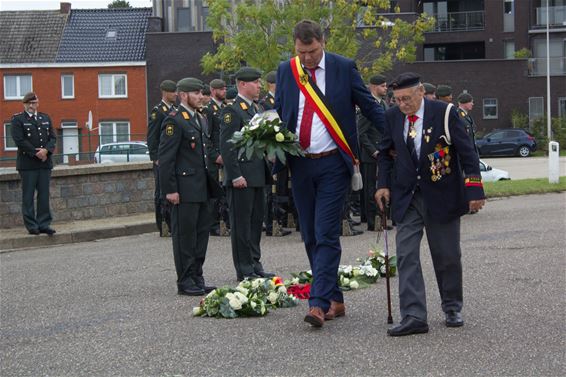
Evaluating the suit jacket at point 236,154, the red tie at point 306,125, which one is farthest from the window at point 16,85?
the red tie at point 306,125

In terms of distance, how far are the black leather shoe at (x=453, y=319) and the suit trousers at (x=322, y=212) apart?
0.94m

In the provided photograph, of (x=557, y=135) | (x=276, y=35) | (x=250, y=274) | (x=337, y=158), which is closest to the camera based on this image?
(x=337, y=158)

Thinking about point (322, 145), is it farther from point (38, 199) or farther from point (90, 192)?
point (90, 192)

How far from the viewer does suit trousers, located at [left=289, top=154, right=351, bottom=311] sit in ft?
26.7

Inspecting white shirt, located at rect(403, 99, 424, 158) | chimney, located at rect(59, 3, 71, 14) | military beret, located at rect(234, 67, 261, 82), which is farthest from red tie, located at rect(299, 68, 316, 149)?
chimney, located at rect(59, 3, 71, 14)

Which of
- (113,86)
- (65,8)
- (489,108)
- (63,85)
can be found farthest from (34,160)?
(489,108)

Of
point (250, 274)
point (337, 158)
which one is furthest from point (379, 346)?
point (250, 274)

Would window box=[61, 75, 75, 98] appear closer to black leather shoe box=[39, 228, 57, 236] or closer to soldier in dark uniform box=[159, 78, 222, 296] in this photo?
black leather shoe box=[39, 228, 57, 236]

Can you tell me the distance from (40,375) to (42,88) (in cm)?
5202

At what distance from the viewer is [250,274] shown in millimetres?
10727

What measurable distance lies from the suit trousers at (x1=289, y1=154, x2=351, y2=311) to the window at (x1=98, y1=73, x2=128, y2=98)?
49.3 m

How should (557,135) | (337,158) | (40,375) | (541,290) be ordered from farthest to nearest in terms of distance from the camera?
1. (557,135)
2. (541,290)
3. (337,158)
4. (40,375)

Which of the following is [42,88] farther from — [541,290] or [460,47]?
[541,290]

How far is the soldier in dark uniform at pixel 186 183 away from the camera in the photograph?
10148mm
